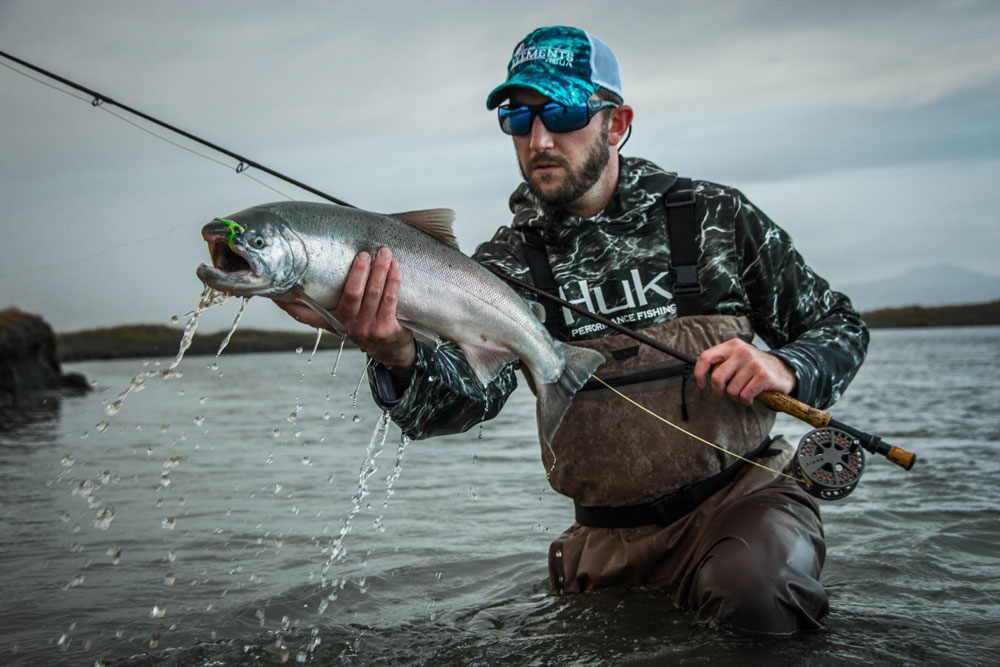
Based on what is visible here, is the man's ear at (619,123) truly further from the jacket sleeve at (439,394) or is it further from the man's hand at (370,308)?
the man's hand at (370,308)

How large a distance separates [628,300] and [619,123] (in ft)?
2.95

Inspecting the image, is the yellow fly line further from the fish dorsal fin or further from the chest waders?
the fish dorsal fin

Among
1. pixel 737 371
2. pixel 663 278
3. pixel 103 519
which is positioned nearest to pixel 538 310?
pixel 663 278

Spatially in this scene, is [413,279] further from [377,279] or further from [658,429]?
[658,429]

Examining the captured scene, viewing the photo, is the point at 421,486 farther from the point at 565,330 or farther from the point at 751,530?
the point at 751,530

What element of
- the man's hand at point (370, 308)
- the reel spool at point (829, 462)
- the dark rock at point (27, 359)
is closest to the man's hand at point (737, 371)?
the reel spool at point (829, 462)

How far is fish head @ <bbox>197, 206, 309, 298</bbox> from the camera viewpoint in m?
2.60

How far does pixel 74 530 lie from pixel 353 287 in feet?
13.3

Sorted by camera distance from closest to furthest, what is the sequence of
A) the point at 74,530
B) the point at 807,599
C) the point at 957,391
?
1. the point at 807,599
2. the point at 74,530
3. the point at 957,391

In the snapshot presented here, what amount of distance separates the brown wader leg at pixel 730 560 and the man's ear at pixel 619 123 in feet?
5.42

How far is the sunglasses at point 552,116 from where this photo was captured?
3787 millimetres

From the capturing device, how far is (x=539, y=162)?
387 centimetres

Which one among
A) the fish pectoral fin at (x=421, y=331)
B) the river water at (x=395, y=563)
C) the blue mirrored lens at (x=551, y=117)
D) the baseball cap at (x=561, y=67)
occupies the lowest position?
the river water at (x=395, y=563)

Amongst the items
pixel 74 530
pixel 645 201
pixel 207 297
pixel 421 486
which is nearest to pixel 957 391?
pixel 421 486
